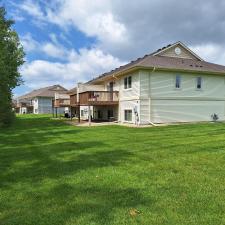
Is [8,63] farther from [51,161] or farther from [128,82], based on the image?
[51,161]

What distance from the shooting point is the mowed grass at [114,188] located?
4508mm

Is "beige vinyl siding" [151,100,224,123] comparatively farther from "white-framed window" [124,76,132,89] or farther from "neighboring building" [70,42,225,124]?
"white-framed window" [124,76,132,89]

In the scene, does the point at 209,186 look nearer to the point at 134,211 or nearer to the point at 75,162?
the point at 134,211

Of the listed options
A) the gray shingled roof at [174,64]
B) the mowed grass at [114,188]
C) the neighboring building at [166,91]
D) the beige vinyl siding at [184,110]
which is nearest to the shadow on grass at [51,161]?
the mowed grass at [114,188]

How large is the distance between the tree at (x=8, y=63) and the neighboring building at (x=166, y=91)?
6126mm

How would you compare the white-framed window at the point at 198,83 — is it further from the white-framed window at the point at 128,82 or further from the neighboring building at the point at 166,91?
the white-framed window at the point at 128,82

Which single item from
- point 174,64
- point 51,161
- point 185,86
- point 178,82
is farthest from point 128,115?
point 51,161

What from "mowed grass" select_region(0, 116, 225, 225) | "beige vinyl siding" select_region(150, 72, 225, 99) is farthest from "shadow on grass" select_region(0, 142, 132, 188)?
"beige vinyl siding" select_region(150, 72, 225, 99)

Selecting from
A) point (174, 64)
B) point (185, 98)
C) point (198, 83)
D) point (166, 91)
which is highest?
point (174, 64)

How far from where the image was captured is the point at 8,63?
83.6 ft

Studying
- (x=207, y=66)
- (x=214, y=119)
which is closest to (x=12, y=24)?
(x=207, y=66)

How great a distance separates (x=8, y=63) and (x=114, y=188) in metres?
22.2

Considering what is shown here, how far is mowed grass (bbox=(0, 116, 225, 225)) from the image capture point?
451cm

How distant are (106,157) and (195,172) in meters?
2.99
